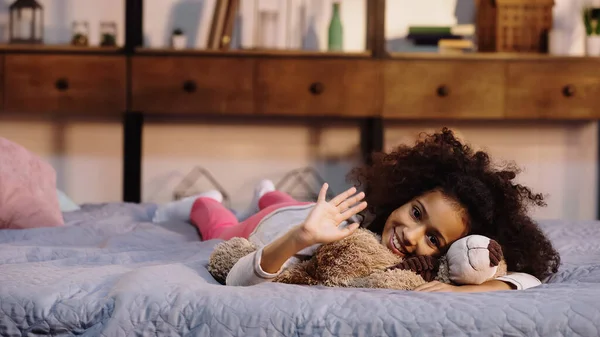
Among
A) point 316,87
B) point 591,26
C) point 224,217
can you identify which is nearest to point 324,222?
point 224,217

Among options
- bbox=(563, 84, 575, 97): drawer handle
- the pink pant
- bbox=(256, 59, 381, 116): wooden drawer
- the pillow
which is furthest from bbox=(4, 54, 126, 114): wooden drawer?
bbox=(563, 84, 575, 97): drawer handle

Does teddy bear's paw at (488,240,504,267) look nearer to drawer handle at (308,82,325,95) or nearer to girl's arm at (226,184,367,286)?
girl's arm at (226,184,367,286)

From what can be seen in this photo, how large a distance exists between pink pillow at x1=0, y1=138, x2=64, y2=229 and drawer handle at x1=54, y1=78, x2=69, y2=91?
3.24 ft

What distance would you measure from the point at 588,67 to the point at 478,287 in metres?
2.07

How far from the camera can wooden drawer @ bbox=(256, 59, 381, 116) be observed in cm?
302

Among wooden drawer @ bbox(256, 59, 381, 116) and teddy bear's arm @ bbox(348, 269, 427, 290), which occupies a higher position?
wooden drawer @ bbox(256, 59, 381, 116)

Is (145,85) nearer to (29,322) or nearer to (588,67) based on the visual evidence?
(588,67)

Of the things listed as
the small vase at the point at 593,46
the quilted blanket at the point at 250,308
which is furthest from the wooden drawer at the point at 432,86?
the quilted blanket at the point at 250,308

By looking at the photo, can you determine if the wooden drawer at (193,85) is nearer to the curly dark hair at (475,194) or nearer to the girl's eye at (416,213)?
the curly dark hair at (475,194)

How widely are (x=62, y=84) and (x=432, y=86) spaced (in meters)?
1.39

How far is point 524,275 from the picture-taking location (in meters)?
1.40

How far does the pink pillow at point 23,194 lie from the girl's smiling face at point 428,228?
951 millimetres

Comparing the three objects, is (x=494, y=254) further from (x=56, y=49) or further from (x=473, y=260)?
(x=56, y=49)

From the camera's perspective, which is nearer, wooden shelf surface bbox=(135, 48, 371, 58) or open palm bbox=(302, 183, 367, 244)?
open palm bbox=(302, 183, 367, 244)
